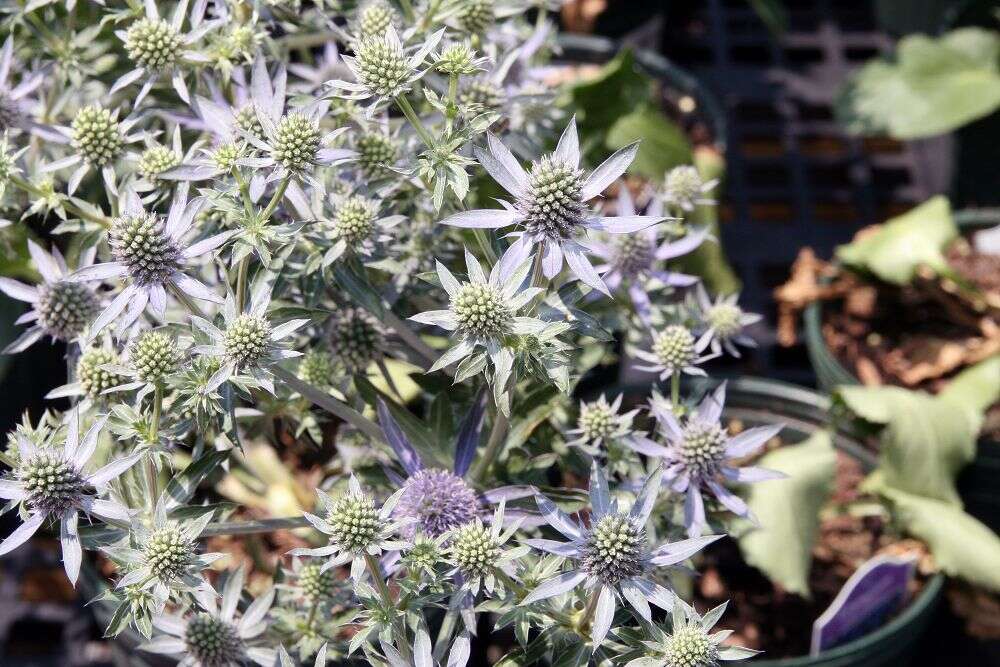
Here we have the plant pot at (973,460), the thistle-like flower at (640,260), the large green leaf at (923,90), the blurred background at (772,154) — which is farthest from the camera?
the large green leaf at (923,90)

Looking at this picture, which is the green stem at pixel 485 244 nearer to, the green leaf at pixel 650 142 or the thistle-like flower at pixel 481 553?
the thistle-like flower at pixel 481 553

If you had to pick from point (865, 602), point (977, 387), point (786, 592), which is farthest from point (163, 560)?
point (977, 387)

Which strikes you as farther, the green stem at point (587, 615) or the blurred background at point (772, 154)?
the blurred background at point (772, 154)

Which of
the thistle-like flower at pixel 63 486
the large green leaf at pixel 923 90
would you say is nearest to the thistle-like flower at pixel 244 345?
the thistle-like flower at pixel 63 486

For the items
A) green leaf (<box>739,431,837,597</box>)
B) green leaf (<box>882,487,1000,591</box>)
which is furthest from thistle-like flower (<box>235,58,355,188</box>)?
green leaf (<box>882,487,1000,591</box>)

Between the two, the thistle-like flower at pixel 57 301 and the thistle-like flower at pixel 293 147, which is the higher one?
the thistle-like flower at pixel 293 147

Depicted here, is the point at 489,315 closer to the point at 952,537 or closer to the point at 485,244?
the point at 485,244
